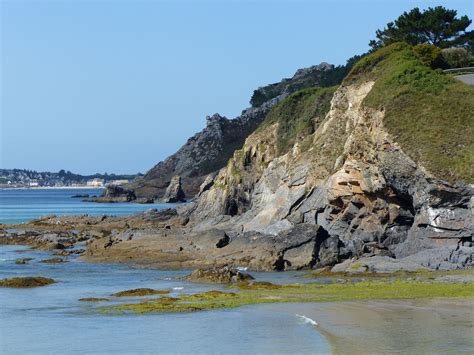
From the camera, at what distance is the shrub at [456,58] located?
7888 centimetres

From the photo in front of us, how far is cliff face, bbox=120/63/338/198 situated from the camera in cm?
18475

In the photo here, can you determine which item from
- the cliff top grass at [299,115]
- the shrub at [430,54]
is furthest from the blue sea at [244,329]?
the cliff top grass at [299,115]

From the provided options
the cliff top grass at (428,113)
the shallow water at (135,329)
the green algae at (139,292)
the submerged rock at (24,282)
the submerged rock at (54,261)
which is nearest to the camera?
the shallow water at (135,329)

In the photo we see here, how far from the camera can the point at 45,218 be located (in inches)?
4099

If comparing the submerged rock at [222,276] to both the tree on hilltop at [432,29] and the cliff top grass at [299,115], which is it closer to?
the cliff top grass at [299,115]

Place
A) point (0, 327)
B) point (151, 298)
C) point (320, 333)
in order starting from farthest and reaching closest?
point (151, 298) < point (0, 327) < point (320, 333)

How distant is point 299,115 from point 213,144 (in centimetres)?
10726

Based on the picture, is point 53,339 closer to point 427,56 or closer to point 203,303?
point 203,303

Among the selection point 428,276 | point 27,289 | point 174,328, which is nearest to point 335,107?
point 428,276

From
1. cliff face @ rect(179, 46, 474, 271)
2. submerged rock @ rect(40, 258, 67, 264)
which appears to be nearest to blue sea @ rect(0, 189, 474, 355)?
cliff face @ rect(179, 46, 474, 271)

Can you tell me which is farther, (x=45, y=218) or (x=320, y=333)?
(x=45, y=218)

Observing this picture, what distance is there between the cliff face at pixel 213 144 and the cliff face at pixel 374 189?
113023 mm

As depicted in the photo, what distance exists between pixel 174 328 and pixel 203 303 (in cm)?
578

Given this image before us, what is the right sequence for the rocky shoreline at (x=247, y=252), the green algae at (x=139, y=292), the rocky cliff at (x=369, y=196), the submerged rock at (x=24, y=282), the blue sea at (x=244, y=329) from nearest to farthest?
the blue sea at (x=244, y=329) < the green algae at (x=139, y=292) < the submerged rock at (x=24, y=282) < the rocky shoreline at (x=247, y=252) < the rocky cliff at (x=369, y=196)
